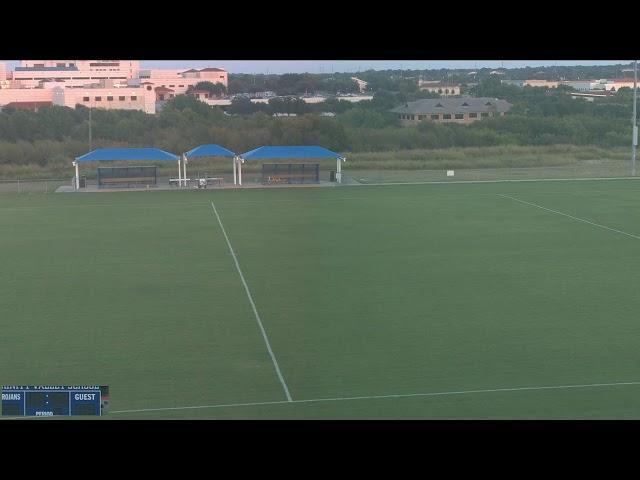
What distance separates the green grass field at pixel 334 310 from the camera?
36.2 feet

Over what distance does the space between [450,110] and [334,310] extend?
54614 millimetres

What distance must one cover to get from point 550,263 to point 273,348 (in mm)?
8396

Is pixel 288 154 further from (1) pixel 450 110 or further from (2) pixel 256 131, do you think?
(1) pixel 450 110

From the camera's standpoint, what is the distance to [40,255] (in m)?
21.5

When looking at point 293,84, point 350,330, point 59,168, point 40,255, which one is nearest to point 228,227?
point 40,255

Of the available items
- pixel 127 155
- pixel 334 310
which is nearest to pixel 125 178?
pixel 127 155

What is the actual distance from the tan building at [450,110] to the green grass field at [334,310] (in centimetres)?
3921

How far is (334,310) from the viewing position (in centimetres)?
1561

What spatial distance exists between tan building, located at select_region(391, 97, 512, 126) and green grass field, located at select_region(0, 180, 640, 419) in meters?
39.2
